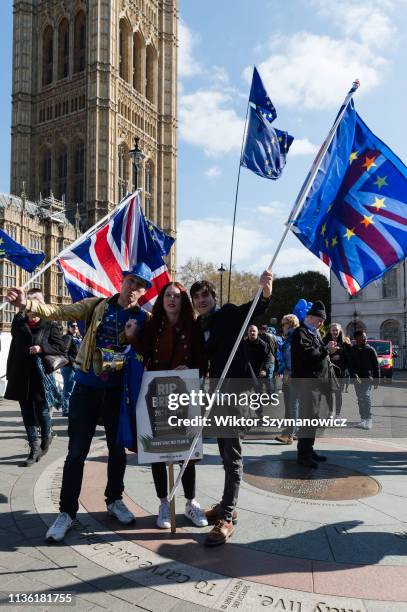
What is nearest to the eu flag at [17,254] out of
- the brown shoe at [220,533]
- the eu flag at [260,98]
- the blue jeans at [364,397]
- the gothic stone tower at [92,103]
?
the eu flag at [260,98]

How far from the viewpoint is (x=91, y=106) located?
59.2m

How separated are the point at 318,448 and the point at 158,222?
63020 mm

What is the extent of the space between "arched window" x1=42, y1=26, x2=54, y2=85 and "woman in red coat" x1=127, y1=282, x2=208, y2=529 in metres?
71.7

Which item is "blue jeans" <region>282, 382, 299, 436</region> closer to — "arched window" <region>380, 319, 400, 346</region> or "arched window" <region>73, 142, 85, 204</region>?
"arched window" <region>380, 319, 400, 346</region>

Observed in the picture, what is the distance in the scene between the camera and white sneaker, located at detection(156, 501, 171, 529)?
12.6 feet

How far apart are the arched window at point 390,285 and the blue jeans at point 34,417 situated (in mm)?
37920

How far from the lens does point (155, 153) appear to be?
68.9 metres

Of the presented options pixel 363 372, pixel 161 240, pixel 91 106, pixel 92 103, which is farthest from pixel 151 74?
pixel 161 240

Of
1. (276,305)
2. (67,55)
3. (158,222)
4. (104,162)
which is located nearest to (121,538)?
(276,305)

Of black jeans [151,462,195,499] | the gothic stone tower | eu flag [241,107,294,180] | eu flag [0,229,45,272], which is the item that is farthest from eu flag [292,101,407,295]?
the gothic stone tower

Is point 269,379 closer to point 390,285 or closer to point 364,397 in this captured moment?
point 364,397

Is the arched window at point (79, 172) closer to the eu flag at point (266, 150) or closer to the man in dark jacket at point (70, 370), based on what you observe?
the man in dark jacket at point (70, 370)

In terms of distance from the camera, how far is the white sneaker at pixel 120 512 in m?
3.90

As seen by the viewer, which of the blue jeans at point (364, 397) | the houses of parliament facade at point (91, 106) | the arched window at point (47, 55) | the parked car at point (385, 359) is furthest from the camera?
the arched window at point (47, 55)
